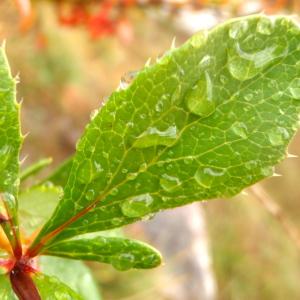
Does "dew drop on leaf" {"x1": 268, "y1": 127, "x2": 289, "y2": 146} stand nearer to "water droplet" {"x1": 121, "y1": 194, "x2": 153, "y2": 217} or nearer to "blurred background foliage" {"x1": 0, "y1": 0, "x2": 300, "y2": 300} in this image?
"water droplet" {"x1": 121, "y1": 194, "x2": 153, "y2": 217}

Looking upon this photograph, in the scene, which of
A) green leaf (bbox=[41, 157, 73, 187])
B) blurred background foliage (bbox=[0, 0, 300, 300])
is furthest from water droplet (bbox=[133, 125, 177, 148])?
blurred background foliage (bbox=[0, 0, 300, 300])

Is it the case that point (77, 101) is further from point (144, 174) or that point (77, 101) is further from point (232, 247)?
point (144, 174)

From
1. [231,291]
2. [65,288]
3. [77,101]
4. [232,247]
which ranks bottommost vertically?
[65,288]

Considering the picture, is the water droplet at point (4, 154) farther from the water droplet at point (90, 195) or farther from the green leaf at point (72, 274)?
the green leaf at point (72, 274)

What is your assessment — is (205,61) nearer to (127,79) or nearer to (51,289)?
(127,79)

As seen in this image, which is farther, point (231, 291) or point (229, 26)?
point (231, 291)

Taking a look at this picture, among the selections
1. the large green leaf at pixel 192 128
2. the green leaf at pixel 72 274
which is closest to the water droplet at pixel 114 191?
the large green leaf at pixel 192 128

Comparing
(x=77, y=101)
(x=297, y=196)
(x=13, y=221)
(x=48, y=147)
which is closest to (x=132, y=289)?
(x=48, y=147)
